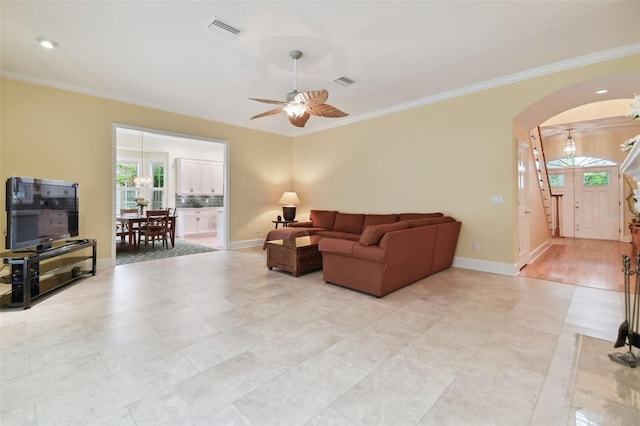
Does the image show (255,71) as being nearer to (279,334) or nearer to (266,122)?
(266,122)

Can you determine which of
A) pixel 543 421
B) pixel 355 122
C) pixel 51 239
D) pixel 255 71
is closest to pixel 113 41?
pixel 255 71

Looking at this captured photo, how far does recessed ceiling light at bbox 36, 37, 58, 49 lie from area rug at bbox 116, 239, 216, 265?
3351 mm

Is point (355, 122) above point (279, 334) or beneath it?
above

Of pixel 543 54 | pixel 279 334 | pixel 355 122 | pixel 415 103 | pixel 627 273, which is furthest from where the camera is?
pixel 355 122

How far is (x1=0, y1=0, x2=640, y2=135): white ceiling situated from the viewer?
8.94ft

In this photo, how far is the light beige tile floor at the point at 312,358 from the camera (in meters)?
1.52

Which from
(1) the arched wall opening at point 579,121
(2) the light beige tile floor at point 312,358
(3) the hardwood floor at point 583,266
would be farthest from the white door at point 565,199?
→ (2) the light beige tile floor at point 312,358

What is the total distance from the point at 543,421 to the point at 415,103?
4886mm

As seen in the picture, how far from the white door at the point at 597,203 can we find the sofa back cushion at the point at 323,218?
24.2 ft

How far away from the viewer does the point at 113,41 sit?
3.23 m

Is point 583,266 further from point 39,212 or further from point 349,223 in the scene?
point 39,212

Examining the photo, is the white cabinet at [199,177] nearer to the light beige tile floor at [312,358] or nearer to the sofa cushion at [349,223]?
the sofa cushion at [349,223]

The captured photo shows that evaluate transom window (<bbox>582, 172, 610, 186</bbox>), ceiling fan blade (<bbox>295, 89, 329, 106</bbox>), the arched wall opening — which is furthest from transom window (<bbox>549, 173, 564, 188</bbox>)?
ceiling fan blade (<bbox>295, 89, 329, 106</bbox>)

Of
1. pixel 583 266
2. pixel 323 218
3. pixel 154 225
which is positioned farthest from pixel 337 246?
pixel 154 225
